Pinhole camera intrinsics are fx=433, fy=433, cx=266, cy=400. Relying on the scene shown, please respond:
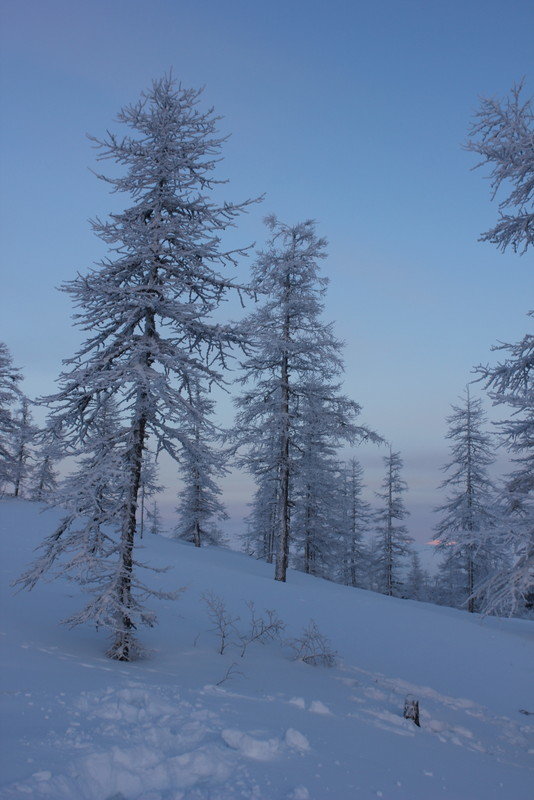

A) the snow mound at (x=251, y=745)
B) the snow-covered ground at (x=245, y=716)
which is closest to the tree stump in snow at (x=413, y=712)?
the snow-covered ground at (x=245, y=716)

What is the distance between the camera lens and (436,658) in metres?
10.8

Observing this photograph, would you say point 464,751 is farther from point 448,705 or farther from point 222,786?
point 222,786

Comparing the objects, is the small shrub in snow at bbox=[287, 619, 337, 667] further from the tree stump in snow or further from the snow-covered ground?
the tree stump in snow

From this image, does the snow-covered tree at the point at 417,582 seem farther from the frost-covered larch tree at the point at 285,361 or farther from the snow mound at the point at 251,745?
the snow mound at the point at 251,745

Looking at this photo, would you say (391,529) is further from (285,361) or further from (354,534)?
(285,361)

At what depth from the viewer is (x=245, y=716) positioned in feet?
16.1

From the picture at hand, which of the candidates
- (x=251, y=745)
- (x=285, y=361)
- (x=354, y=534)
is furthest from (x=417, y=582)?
(x=251, y=745)

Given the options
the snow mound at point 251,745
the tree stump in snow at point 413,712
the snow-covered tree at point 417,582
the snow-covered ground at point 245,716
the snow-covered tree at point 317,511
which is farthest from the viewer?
the snow-covered tree at point 417,582

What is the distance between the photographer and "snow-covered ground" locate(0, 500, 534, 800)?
3.42 metres

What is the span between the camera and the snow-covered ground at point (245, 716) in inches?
135

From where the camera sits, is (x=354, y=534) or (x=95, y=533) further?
(x=354, y=534)

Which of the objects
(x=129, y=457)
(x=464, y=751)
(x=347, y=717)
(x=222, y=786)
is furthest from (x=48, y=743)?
(x=464, y=751)

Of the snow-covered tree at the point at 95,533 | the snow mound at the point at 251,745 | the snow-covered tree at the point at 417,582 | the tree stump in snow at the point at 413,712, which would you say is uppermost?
the snow-covered tree at the point at 95,533

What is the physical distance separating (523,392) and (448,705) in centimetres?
604
